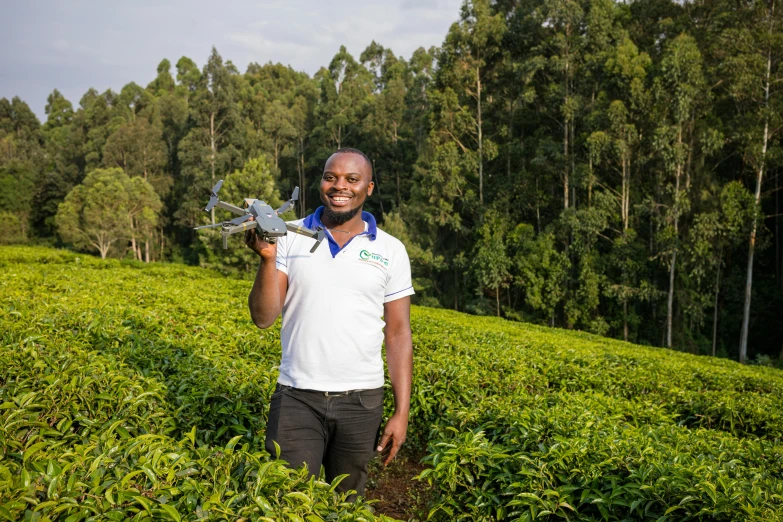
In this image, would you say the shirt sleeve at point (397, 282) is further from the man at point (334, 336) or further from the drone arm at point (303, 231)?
the drone arm at point (303, 231)

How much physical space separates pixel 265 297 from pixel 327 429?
0.66 metres

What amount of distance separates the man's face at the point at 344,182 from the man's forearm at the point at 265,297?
49 centimetres

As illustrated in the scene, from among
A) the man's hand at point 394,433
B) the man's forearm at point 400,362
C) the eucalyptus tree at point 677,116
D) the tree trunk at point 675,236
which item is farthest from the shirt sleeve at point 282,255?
Answer: the tree trunk at point 675,236

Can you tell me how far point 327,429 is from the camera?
2451 millimetres

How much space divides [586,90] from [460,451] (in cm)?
2283

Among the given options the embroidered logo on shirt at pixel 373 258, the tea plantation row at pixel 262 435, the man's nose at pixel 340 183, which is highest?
the man's nose at pixel 340 183

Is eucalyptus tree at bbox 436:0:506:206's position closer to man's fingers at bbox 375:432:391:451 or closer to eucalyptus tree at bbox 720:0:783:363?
eucalyptus tree at bbox 720:0:783:363

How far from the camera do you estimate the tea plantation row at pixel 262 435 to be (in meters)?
1.81

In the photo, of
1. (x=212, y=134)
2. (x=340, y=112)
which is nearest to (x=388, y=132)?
(x=340, y=112)

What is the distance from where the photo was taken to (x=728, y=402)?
5809 mm

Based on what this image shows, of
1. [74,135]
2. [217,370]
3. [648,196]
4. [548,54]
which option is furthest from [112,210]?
[217,370]

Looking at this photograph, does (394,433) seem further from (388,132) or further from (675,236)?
(388,132)

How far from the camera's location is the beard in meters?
2.55

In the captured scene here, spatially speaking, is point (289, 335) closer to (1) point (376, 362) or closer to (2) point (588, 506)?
(1) point (376, 362)
